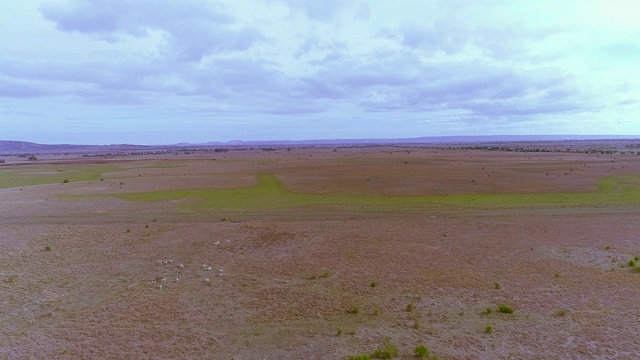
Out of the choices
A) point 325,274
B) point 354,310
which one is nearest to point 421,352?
point 354,310

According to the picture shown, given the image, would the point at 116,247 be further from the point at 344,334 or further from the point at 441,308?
the point at 441,308

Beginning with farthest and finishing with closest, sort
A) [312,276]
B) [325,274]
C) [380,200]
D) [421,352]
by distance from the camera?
[380,200] < [325,274] < [312,276] < [421,352]

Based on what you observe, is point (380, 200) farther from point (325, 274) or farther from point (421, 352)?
point (421, 352)

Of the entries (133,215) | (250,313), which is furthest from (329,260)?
(133,215)

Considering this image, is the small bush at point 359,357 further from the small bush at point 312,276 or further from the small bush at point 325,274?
the small bush at point 325,274

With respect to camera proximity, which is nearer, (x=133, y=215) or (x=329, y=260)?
(x=329, y=260)

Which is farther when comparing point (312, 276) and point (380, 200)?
point (380, 200)
